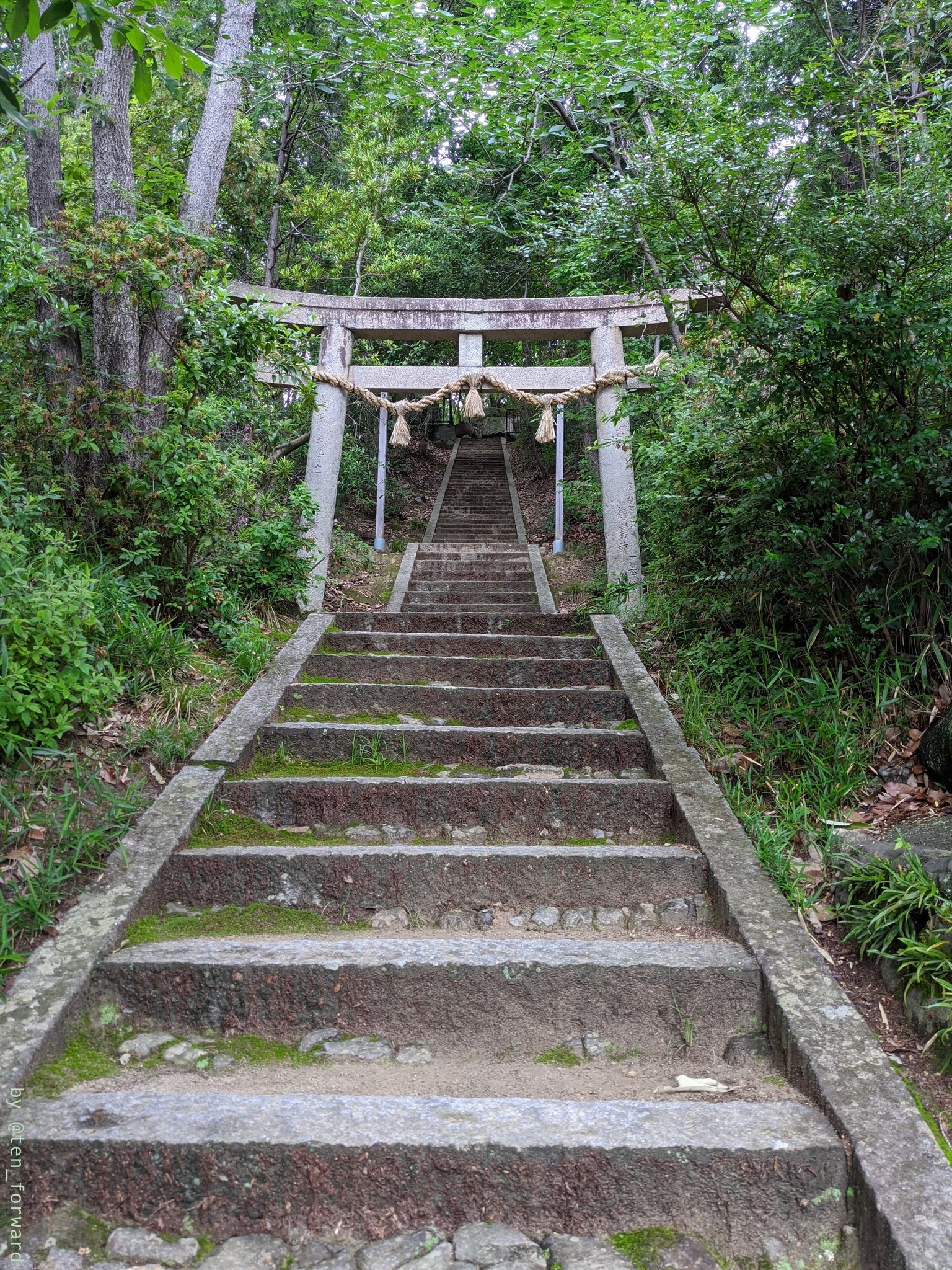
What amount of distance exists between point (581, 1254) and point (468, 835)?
5.16ft

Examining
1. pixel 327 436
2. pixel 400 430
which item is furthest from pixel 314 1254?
pixel 400 430

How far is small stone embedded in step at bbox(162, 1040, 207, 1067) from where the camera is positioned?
2.15m

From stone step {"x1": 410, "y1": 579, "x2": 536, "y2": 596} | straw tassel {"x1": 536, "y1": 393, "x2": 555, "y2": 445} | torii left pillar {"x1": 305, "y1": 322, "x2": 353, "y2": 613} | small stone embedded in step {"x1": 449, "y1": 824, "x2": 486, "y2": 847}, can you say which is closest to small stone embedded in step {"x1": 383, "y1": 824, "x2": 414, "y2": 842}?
small stone embedded in step {"x1": 449, "y1": 824, "x2": 486, "y2": 847}

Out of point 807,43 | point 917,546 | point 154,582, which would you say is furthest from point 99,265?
point 807,43

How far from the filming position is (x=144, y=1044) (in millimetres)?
2199

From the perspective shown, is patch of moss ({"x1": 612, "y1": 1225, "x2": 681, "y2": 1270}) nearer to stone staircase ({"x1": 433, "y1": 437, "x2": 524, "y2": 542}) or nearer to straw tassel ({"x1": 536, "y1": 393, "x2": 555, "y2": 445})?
straw tassel ({"x1": 536, "y1": 393, "x2": 555, "y2": 445})

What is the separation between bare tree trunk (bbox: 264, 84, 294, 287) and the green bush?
25.8 feet

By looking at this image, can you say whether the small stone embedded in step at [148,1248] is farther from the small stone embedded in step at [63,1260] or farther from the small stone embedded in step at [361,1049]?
the small stone embedded in step at [361,1049]

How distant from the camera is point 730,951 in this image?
2398 mm

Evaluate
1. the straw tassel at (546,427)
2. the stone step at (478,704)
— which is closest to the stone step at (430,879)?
the stone step at (478,704)

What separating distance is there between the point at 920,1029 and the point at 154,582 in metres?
3.98

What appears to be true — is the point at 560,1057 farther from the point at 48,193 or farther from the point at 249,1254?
the point at 48,193

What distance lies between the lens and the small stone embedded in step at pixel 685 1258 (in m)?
1.66

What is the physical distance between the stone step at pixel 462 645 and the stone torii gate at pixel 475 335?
88.8 inches
